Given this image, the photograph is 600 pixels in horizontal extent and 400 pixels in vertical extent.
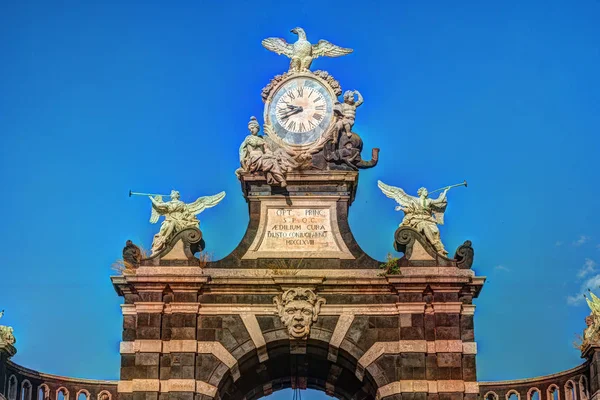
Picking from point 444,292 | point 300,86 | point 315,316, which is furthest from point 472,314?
point 300,86

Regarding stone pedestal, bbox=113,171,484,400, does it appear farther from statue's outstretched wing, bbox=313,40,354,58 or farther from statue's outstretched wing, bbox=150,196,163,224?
statue's outstretched wing, bbox=313,40,354,58

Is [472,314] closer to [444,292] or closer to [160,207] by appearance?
[444,292]

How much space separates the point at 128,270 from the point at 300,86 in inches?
249

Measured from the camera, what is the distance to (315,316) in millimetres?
46031

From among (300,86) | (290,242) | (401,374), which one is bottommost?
(401,374)

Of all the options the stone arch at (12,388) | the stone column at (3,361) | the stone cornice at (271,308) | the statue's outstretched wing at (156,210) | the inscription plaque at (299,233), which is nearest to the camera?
the stone cornice at (271,308)

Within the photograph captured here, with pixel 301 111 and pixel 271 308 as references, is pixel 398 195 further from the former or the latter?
pixel 271 308

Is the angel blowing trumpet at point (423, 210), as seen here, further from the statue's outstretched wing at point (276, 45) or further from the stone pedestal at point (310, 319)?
the statue's outstretched wing at point (276, 45)

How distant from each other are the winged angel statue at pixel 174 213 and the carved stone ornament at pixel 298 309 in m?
2.96

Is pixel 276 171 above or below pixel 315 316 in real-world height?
above

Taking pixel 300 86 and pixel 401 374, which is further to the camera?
pixel 300 86

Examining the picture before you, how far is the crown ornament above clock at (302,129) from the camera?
4762cm

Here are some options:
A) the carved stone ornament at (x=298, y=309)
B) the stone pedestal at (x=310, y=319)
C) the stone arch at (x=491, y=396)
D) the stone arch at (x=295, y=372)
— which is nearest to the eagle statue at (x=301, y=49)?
the stone pedestal at (x=310, y=319)

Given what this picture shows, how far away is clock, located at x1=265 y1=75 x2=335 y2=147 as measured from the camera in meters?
48.1
